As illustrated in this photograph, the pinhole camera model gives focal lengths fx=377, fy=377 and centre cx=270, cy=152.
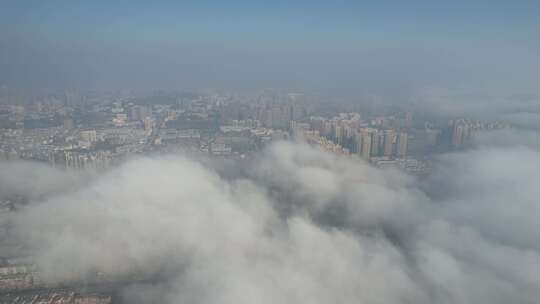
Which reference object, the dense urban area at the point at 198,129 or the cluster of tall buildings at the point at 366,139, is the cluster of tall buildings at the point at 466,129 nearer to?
the dense urban area at the point at 198,129

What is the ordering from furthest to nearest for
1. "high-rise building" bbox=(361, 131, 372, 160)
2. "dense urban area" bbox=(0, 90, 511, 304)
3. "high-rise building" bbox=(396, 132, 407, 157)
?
1. "high-rise building" bbox=(396, 132, 407, 157)
2. "high-rise building" bbox=(361, 131, 372, 160)
3. "dense urban area" bbox=(0, 90, 511, 304)

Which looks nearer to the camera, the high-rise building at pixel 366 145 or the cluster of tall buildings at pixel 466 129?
the high-rise building at pixel 366 145

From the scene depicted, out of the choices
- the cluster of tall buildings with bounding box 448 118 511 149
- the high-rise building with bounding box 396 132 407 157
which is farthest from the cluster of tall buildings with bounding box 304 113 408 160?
the cluster of tall buildings with bounding box 448 118 511 149

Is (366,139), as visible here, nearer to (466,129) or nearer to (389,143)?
(389,143)

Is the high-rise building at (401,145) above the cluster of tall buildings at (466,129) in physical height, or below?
below

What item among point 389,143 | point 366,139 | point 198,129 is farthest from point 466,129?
point 198,129

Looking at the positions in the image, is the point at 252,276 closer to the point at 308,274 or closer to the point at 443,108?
the point at 308,274

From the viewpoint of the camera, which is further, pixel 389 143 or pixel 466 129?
pixel 466 129

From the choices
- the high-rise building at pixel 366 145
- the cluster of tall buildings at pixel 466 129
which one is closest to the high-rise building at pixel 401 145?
the high-rise building at pixel 366 145

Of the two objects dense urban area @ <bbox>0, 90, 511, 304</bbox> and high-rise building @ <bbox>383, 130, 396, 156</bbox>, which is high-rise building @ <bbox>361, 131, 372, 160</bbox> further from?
high-rise building @ <bbox>383, 130, 396, 156</bbox>

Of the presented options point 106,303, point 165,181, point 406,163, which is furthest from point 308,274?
point 406,163

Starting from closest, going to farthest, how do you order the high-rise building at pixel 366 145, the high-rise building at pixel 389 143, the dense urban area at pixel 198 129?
1. the dense urban area at pixel 198 129
2. the high-rise building at pixel 366 145
3. the high-rise building at pixel 389 143
